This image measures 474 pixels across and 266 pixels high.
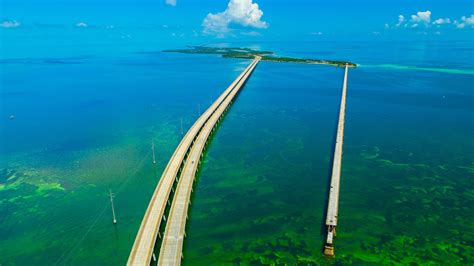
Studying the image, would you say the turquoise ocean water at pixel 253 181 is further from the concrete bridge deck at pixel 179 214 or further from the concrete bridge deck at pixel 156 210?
the concrete bridge deck at pixel 156 210

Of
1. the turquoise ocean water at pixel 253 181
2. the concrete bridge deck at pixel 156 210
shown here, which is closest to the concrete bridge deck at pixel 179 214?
the concrete bridge deck at pixel 156 210

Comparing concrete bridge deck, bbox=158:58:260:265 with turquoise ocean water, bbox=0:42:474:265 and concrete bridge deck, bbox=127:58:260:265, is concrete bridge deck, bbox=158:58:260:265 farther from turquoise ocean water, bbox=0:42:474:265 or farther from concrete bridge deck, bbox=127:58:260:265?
turquoise ocean water, bbox=0:42:474:265

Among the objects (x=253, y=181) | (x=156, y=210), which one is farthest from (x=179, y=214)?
(x=253, y=181)

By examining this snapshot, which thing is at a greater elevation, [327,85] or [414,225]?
[327,85]

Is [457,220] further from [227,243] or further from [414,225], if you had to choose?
[227,243]

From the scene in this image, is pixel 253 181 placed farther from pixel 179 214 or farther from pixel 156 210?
pixel 156 210

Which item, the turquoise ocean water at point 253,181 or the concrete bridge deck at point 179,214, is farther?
the turquoise ocean water at point 253,181

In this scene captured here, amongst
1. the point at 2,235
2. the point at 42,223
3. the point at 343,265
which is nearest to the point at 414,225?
the point at 343,265

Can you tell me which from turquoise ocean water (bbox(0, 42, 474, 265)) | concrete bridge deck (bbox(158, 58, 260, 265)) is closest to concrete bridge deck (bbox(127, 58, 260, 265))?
concrete bridge deck (bbox(158, 58, 260, 265))

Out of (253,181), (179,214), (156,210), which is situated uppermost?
(156,210)
